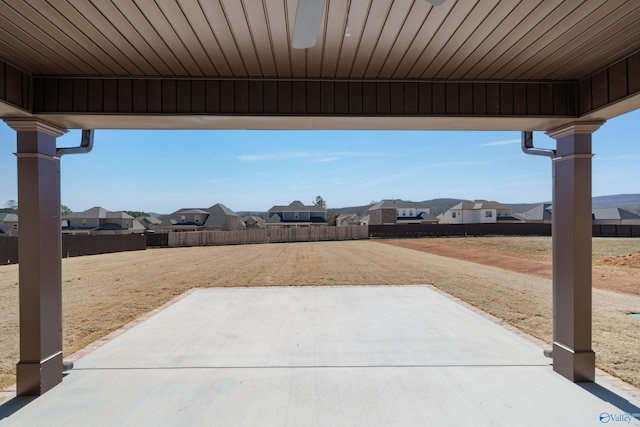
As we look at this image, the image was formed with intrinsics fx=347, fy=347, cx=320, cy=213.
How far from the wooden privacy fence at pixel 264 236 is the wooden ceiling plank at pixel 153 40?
92.0 ft

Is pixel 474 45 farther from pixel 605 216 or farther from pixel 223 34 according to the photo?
pixel 605 216

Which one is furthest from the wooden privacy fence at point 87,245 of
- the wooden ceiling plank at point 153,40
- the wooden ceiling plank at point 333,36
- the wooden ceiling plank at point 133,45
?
the wooden ceiling plank at point 333,36

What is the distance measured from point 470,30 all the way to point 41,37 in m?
3.34

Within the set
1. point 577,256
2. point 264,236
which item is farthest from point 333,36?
point 264,236

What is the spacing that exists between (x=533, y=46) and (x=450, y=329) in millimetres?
4234

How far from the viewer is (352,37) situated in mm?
2750

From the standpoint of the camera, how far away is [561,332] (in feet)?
12.8

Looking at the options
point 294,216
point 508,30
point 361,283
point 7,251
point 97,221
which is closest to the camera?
point 508,30

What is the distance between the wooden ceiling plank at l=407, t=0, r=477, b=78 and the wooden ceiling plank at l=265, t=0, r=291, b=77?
1173mm

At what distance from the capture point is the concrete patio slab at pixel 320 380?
10.1 feet

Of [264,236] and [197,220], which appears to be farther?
[197,220]

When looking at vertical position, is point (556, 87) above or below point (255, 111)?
above

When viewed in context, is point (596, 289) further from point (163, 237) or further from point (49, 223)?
point (163, 237)

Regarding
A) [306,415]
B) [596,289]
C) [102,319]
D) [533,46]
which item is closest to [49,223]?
[306,415]
